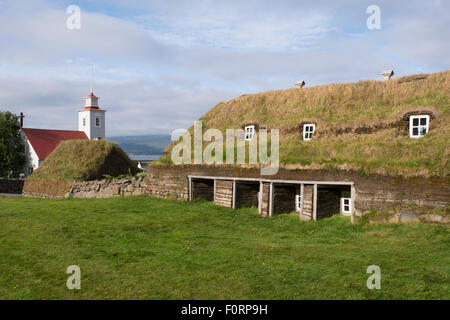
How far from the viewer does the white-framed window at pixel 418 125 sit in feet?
52.9

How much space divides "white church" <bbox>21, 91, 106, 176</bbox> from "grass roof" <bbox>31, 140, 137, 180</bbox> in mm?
14231

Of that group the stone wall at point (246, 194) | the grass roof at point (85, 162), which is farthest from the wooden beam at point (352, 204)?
the grass roof at point (85, 162)

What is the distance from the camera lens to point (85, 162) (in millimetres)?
32000

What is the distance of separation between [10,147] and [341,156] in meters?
46.5

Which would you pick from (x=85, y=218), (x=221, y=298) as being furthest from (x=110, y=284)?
(x=85, y=218)

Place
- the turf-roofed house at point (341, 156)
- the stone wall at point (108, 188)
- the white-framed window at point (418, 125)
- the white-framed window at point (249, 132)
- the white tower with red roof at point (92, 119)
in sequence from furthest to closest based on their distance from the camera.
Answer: the white tower with red roof at point (92, 119) < the stone wall at point (108, 188) < the white-framed window at point (249, 132) < the white-framed window at point (418, 125) < the turf-roofed house at point (341, 156)

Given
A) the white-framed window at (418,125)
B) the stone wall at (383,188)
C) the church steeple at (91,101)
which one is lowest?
the stone wall at (383,188)

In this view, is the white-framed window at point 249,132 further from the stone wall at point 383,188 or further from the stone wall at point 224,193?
the stone wall at point 383,188

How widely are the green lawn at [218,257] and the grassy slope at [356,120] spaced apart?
7.81 ft

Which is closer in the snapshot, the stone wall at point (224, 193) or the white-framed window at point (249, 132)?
the stone wall at point (224, 193)

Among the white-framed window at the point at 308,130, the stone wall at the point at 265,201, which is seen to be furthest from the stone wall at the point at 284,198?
the white-framed window at the point at 308,130

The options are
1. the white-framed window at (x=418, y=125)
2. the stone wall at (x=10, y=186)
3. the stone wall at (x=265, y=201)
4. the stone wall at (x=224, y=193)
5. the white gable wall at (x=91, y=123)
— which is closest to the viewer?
the white-framed window at (x=418, y=125)

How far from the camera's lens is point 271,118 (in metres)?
22.0

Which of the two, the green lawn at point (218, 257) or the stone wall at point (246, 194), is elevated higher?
the stone wall at point (246, 194)
